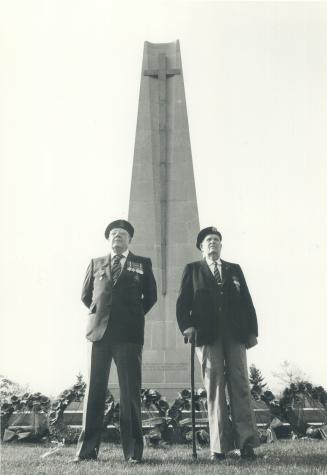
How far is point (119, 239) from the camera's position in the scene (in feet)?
17.2

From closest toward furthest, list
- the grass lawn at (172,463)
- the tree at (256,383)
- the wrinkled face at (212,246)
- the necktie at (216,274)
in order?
the grass lawn at (172,463) → the necktie at (216,274) → the wrinkled face at (212,246) → the tree at (256,383)

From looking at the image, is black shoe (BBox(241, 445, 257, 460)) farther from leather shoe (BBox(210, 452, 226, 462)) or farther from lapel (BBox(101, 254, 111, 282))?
lapel (BBox(101, 254, 111, 282))

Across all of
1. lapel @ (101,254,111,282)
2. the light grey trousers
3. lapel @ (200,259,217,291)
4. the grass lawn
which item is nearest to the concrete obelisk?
the grass lawn

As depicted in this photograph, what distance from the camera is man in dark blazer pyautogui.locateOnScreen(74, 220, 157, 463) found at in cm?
459

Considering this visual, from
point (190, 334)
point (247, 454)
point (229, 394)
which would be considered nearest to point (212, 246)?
point (190, 334)

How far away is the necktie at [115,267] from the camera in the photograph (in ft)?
16.6

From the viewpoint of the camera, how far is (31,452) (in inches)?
209

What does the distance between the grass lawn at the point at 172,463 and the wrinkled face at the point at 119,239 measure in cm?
203

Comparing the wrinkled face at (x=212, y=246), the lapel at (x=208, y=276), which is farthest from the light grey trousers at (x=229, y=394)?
the wrinkled face at (x=212, y=246)

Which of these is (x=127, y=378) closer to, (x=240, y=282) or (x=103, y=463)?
(x=103, y=463)

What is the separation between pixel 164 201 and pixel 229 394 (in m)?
4.75

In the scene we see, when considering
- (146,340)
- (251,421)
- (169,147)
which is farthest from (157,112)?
(251,421)

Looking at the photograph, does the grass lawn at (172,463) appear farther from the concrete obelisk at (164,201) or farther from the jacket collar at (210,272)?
the concrete obelisk at (164,201)

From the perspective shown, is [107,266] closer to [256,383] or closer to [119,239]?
[119,239]
